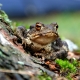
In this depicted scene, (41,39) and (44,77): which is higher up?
(41,39)

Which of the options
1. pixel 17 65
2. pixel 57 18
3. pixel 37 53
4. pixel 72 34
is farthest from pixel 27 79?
pixel 57 18

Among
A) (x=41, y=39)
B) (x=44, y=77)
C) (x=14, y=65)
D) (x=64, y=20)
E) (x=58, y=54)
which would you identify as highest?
(x=64, y=20)

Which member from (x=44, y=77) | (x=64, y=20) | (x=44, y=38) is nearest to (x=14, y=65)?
(x=44, y=77)

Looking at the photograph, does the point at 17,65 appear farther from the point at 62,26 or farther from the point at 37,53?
the point at 62,26

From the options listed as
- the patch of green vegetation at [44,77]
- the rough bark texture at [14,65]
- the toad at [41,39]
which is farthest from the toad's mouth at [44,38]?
the patch of green vegetation at [44,77]

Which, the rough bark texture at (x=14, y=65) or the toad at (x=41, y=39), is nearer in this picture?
the rough bark texture at (x=14, y=65)

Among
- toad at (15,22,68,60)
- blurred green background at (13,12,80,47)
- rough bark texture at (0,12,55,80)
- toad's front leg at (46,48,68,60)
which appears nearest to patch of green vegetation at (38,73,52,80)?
rough bark texture at (0,12,55,80)

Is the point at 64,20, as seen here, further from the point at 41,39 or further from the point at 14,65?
the point at 14,65

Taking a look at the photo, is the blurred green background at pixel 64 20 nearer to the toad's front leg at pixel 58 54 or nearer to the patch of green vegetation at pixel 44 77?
the toad's front leg at pixel 58 54

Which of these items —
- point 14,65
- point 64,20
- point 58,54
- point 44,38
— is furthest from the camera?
point 64,20
